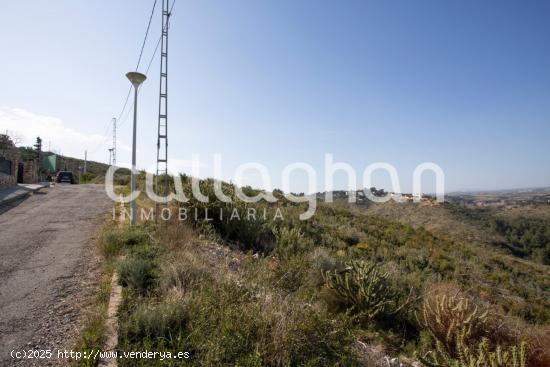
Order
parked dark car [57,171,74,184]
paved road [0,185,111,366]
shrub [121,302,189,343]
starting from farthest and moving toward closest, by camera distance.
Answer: parked dark car [57,171,74,184] < paved road [0,185,111,366] < shrub [121,302,189,343]

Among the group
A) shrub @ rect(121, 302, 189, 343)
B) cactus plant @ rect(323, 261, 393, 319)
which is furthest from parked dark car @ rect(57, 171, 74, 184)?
cactus plant @ rect(323, 261, 393, 319)

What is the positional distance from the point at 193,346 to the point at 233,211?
5.79 metres

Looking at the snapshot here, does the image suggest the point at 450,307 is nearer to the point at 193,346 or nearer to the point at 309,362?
the point at 309,362

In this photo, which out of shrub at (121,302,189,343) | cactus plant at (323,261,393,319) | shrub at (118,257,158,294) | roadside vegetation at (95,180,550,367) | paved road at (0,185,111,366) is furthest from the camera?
cactus plant at (323,261,393,319)

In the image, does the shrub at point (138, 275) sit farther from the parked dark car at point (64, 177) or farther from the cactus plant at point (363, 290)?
the parked dark car at point (64, 177)

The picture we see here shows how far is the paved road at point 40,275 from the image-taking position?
3.50 metres

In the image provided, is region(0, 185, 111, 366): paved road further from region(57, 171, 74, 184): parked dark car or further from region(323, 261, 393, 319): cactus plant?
region(57, 171, 74, 184): parked dark car

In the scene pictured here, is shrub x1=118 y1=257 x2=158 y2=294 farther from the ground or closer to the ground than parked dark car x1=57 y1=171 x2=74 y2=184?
closer to the ground

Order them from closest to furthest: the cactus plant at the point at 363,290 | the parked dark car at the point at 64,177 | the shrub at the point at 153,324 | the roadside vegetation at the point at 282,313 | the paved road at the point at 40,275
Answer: the roadside vegetation at the point at 282,313, the shrub at the point at 153,324, the paved road at the point at 40,275, the cactus plant at the point at 363,290, the parked dark car at the point at 64,177

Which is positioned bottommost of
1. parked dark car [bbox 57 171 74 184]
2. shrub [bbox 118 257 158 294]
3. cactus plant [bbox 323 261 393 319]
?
cactus plant [bbox 323 261 393 319]

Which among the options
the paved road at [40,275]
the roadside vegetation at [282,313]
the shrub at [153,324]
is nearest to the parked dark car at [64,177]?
the paved road at [40,275]

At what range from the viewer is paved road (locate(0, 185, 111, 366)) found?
3.50 meters

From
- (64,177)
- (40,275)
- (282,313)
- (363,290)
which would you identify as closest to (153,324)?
(282,313)

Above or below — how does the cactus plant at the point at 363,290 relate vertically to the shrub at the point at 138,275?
below
